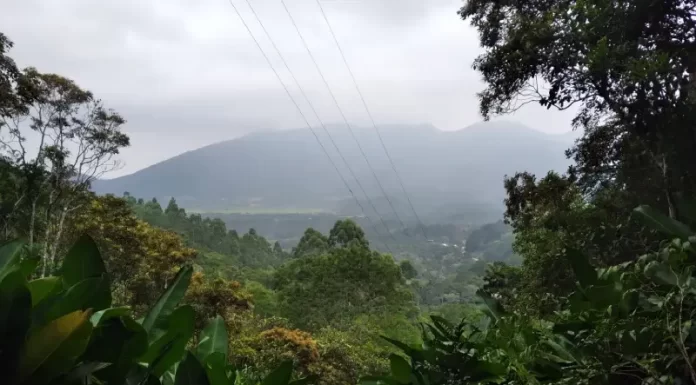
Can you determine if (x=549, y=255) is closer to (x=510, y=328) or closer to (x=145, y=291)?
(x=510, y=328)

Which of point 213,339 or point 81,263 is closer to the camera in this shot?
point 81,263

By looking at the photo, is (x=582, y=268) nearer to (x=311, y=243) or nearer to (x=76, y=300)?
(x=76, y=300)

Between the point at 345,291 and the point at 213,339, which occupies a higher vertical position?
the point at 213,339

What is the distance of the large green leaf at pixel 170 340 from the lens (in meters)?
0.57

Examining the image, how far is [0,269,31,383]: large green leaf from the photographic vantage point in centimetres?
46

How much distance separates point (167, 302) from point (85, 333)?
Answer: 15 cm

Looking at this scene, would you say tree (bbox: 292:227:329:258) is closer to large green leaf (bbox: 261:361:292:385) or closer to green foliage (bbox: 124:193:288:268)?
green foliage (bbox: 124:193:288:268)

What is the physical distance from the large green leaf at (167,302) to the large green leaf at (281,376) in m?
0.16

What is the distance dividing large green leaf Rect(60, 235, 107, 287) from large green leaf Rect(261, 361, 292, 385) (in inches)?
8.5

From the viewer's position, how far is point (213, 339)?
28.5 inches

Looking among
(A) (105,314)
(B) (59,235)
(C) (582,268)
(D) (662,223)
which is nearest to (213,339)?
(A) (105,314)

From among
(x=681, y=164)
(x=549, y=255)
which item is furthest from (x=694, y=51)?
(x=549, y=255)

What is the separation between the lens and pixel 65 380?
481 mm

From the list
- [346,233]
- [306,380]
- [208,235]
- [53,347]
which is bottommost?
[208,235]
